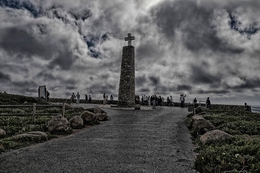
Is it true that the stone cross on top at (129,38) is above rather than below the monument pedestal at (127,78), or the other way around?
above

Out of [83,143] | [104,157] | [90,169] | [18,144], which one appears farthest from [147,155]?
[18,144]

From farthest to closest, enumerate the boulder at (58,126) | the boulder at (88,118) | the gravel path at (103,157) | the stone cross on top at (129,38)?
the stone cross on top at (129,38)
the boulder at (88,118)
the boulder at (58,126)
the gravel path at (103,157)

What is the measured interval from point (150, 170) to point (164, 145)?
3354mm

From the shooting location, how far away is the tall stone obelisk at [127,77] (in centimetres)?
3409

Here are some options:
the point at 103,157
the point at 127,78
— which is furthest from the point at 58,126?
the point at 127,78

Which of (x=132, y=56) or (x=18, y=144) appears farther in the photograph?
(x=132, y=56)

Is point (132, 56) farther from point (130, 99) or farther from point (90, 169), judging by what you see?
point (90, 169)

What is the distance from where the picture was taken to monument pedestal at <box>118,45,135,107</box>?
34094 mm

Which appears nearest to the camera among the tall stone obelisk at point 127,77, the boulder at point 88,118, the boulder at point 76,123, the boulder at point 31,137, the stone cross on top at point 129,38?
the boulder at point 31,137

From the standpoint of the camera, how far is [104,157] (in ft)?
24.1

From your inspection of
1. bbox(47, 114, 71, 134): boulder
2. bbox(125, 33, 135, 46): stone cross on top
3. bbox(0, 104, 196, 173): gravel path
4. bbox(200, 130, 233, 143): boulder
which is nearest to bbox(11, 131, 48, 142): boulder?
bbox(0, 104, 196, 173): gravel path

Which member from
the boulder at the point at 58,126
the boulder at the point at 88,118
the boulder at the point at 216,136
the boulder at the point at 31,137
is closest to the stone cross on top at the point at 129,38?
the boulder at the point at 88,118

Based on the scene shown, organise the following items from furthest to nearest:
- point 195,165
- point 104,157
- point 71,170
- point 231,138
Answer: point 231,138 → point 104,157 → point 195,165 → point 71,170

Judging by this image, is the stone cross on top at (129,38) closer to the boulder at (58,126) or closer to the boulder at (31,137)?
the boulder at (58,126)
